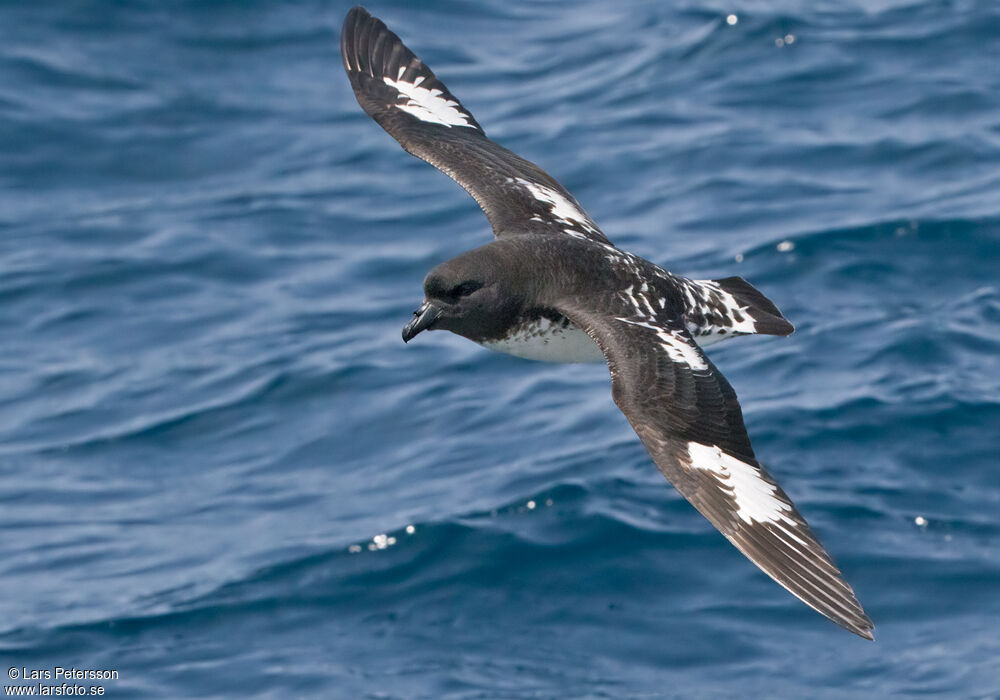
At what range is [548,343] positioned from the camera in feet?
28.6

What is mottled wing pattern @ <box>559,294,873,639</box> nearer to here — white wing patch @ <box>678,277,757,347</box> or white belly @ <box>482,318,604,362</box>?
white belly @ <box>482,318,604,362</box>

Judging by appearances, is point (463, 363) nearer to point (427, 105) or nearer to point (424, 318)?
point (427, 105)

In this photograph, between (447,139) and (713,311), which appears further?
(447,139)

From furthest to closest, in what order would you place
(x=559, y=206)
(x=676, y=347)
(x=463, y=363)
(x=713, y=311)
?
(x=463, y=363)
(x=559, y=206)
(x=713, y=311)
(x=676, y=347)

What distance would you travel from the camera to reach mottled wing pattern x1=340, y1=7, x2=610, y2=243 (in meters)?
9.77

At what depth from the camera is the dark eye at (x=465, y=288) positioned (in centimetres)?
830

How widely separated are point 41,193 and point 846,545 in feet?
34.1

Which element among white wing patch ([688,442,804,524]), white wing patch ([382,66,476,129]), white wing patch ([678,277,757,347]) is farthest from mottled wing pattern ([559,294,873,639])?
white wing patch ([382,66,476,129])

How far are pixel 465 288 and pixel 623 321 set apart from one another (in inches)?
35.5

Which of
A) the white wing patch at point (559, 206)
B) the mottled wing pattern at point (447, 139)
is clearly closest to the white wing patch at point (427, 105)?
the mottled wing pattern at point (447, 139)

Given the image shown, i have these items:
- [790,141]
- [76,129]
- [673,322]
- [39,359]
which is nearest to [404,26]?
[76,129]

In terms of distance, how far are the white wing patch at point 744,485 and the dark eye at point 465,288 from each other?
163cm

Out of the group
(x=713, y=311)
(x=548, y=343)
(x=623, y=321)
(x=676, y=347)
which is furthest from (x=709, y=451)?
(x=713, y=311)

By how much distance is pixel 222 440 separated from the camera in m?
12.7
